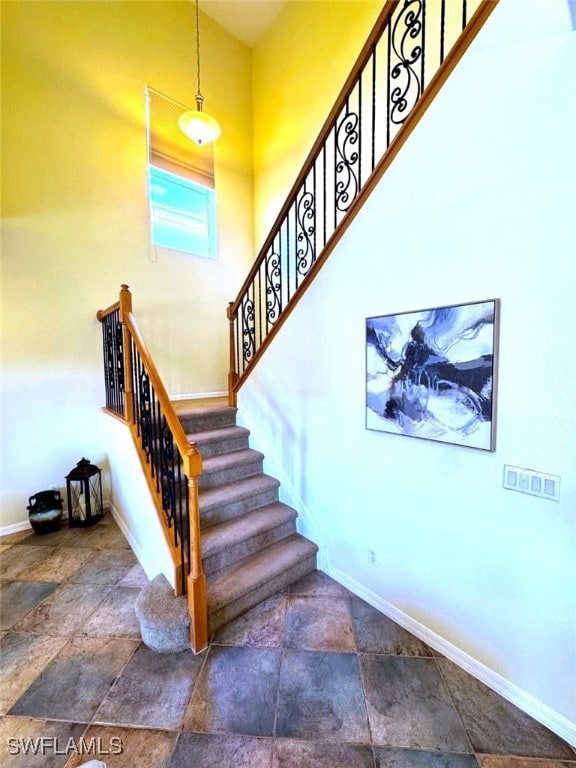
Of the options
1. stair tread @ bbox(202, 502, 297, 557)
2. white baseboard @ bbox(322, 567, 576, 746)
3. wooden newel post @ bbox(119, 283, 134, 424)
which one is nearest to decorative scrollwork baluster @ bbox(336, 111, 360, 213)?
wooden newel post @ bbox(119, 283, 134, 424)

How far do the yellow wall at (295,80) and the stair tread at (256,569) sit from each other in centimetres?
419

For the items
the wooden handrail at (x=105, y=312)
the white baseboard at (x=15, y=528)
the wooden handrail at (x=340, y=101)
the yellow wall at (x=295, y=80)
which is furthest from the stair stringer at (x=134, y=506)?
the yellow wall at (x=295, y=80)

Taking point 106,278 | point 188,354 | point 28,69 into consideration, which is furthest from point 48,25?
point 188,354

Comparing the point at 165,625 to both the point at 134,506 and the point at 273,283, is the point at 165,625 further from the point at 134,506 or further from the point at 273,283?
the point at 273,283

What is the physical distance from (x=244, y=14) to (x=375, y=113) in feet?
10.9

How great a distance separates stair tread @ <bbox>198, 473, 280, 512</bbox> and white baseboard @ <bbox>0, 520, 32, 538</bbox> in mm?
1967

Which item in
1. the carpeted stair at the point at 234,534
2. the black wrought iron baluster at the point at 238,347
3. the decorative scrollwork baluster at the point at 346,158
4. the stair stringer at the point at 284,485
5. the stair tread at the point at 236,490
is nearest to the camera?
the carpeted stair at the point at 234,534

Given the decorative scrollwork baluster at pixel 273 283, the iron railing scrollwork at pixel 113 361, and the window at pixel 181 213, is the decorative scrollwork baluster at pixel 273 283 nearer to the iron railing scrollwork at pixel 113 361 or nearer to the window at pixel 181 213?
the window at pixel 181 213

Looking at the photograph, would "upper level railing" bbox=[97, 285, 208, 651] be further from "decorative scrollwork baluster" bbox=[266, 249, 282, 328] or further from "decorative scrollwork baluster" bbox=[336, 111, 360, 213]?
"decorative scrollwork baluster" bbox=[336, 111, 360, 213]

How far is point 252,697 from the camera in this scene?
156 centimetres

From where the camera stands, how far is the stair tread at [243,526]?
2.22 m

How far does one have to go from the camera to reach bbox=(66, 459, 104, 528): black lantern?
306cm

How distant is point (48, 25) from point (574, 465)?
5.49m

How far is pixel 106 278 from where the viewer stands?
3467 mm
